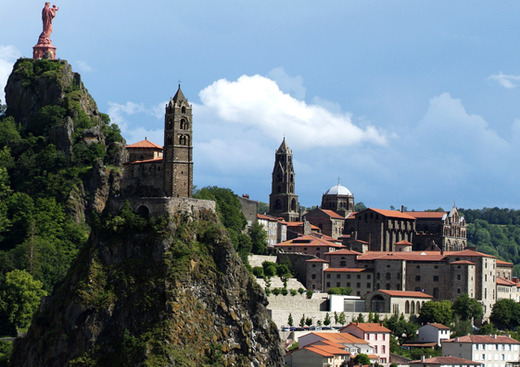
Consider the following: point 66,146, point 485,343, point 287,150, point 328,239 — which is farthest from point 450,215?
point 66,146

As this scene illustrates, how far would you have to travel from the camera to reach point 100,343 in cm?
9562

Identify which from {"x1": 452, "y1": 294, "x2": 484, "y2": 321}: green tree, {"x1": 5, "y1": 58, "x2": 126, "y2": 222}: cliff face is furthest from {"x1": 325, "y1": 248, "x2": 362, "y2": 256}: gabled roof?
{"x1": 5, "y1": 58, "x2": 126, "y2": 222}: cliff face

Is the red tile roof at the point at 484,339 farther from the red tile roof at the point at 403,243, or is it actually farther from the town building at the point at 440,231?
the town building at the point at 440,231

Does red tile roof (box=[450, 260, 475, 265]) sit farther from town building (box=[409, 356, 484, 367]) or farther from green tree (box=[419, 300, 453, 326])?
town building (box=[409, 356, 484, 367])

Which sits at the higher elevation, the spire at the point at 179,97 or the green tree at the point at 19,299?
the spire at the point at 179,97

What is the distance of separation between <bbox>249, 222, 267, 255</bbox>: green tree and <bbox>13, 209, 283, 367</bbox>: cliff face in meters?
32.3

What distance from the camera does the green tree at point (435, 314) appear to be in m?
123

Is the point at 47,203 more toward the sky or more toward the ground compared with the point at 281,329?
more toward the sky

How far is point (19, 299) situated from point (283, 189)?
64.6m

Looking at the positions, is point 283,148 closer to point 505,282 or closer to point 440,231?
point 440,231

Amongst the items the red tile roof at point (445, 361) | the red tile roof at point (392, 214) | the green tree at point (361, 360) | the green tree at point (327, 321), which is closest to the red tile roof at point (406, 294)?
the green tree at point (327, 321)

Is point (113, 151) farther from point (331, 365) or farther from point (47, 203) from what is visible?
point (331, 365)

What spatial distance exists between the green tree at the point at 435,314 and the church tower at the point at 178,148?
3068 cm

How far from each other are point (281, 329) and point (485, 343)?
1860cm
